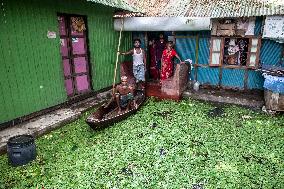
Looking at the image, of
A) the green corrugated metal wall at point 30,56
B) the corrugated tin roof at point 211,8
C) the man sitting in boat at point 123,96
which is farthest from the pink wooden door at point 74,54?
the corrugated tin roof at point 211,8

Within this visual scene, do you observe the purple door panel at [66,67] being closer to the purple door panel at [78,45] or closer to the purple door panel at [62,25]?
the purple door panel at [78,45]

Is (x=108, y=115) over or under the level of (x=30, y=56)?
under

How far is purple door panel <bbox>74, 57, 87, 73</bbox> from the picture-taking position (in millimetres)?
10258

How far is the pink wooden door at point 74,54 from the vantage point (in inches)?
378

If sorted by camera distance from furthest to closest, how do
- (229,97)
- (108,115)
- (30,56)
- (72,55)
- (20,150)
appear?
(229,97) → (72,55) → (108,115) → (30,56) → (20,150)

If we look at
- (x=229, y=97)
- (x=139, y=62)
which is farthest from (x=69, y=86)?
(x=229, y=97)

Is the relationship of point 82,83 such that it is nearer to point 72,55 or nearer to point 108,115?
point 72,55

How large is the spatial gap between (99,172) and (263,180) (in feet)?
12.2

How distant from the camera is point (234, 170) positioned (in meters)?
5.92

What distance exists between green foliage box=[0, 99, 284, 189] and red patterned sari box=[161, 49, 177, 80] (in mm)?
3256

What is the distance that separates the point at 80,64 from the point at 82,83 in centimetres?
81

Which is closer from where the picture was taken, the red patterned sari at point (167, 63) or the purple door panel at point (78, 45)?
the purple door panel at point (78, 45)

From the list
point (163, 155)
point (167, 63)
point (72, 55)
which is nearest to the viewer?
point (163, 155)

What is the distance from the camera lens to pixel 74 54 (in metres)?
10.1
